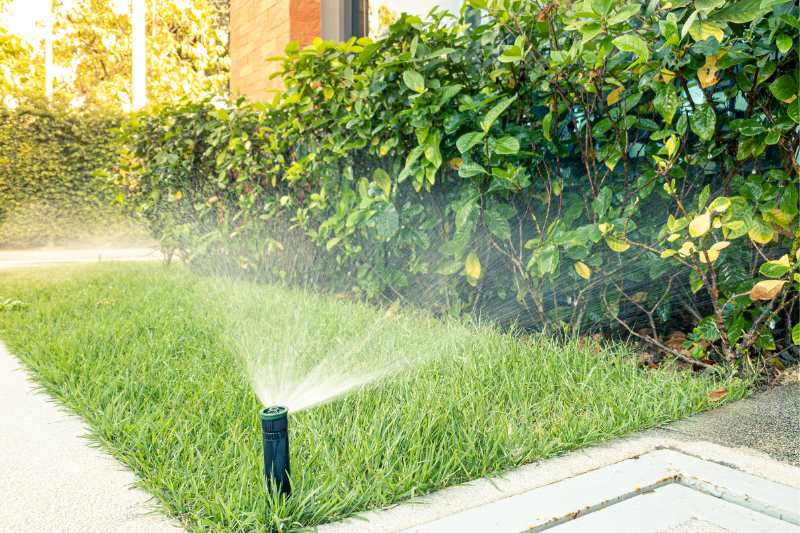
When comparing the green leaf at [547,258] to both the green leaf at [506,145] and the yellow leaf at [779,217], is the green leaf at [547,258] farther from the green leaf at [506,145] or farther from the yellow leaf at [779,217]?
the yellow leaf at [779,217]

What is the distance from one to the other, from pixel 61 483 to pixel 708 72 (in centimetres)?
225

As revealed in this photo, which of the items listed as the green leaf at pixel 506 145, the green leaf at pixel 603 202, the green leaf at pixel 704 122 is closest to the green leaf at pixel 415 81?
the green leaf at pixel 506 145

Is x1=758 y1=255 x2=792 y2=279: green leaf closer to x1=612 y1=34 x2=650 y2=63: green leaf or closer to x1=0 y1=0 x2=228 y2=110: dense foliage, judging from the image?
x1=612 y1=34 x2=650 y2=63: green leaf

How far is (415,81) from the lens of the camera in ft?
8.95

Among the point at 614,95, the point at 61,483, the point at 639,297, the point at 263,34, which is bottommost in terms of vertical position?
the point at 61,483

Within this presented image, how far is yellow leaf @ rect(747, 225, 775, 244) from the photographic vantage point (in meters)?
2.04

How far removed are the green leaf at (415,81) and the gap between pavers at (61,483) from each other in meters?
1.78

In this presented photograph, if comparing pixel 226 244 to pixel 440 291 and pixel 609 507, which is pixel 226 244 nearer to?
pixel 440 291

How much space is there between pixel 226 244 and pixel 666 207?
150 inches

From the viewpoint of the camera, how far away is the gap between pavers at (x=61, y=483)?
1.44 m

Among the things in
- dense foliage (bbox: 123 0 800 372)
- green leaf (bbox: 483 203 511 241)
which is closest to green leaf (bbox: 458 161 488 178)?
dense foliage (bbox: 123 0 800 372)

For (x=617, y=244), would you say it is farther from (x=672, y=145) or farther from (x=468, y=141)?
(x=468, y=141)

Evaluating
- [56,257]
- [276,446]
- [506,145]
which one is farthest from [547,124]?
[56,257]

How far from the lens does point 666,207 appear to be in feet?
8.45
